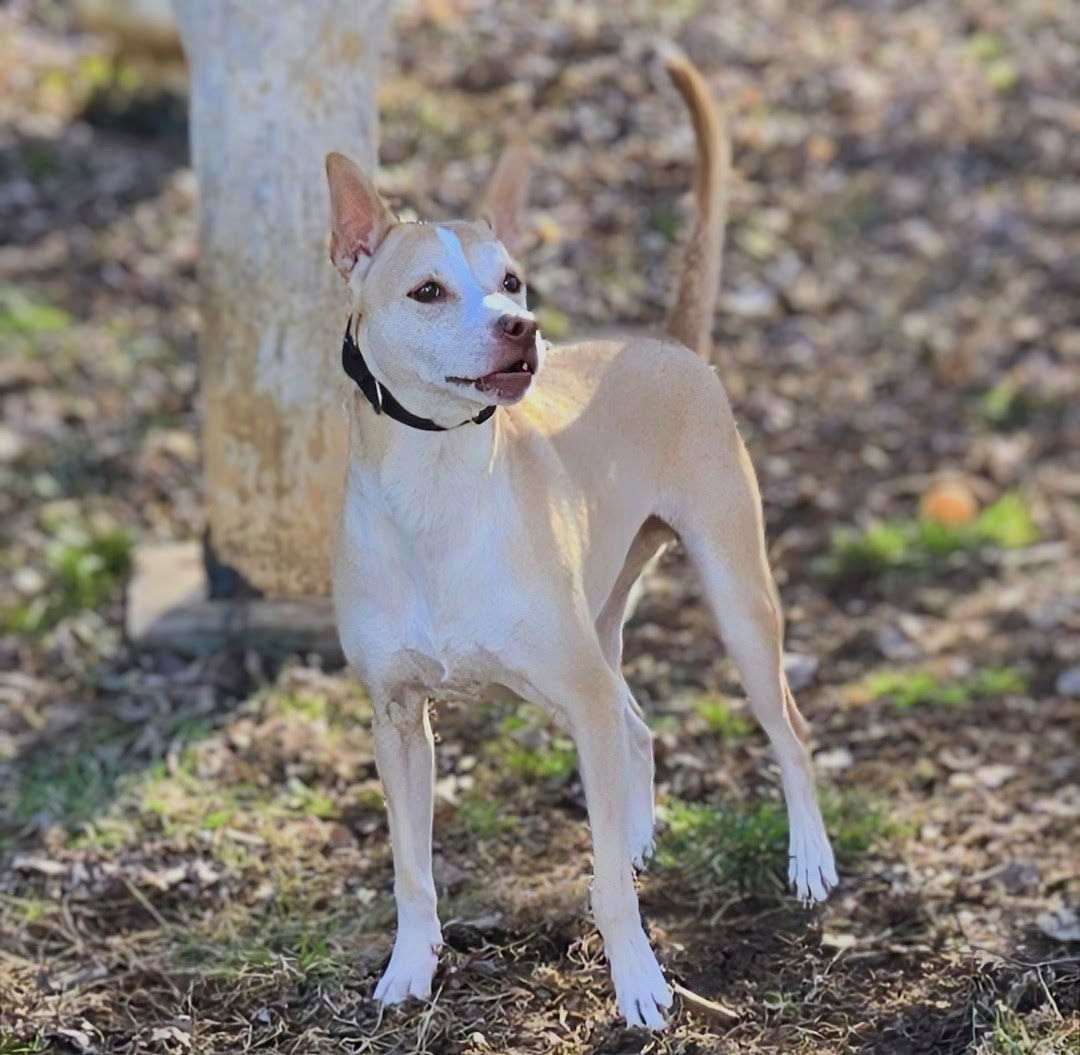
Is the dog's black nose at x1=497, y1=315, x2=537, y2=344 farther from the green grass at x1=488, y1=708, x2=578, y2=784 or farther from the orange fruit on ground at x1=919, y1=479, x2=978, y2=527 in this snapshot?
the orange fruit on ground at x1=919, y1=479, x2=978, y2=527

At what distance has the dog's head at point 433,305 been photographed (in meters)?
3.32

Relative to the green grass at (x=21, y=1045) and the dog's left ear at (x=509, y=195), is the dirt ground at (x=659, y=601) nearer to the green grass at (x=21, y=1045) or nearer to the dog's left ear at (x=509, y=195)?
the green grass at (x=21, y=1045)

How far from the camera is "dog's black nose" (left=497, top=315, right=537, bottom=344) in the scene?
10.8 ft

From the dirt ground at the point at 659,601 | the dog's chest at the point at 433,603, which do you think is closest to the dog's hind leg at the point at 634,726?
the dirt ground at the point at 659,601

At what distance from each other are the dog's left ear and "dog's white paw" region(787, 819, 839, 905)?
1.46m

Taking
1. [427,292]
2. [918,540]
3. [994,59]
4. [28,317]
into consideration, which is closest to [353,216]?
[427,292]

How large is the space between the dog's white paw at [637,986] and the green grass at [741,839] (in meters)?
0.72

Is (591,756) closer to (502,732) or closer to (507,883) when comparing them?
(507,883)

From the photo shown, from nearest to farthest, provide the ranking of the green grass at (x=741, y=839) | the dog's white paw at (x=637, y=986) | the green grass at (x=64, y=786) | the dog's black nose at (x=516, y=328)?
the dog's black nose at (x=516, y=328)
the dog's white paw at (x=637, y=986)
the green grass at (x=741, y=839)
the green grass at (x=64, y=786)

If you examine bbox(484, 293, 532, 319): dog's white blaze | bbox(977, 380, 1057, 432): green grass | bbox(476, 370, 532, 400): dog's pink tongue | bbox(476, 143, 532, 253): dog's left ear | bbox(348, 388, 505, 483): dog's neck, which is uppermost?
bbox(476, 143, 532, 253): dog's left ear

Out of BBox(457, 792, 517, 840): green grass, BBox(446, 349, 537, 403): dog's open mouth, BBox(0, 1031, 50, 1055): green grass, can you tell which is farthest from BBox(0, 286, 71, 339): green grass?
BBox(446, 349, 537, 403): dog's open mouth

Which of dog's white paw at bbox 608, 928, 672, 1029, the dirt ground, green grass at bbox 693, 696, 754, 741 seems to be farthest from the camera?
green grass at bbox 693, 696, 754, 741

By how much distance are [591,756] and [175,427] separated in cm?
393

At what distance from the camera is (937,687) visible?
230 inches
